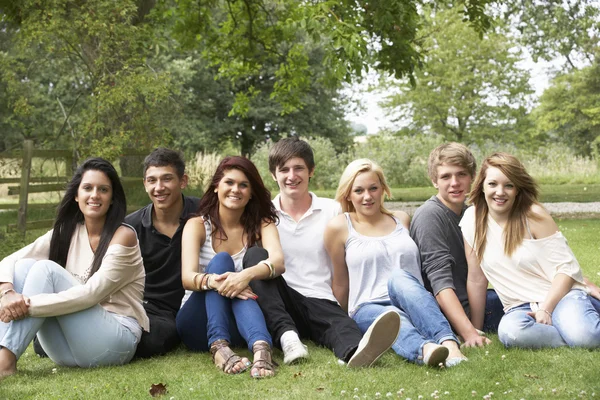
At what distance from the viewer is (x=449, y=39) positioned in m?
31.5

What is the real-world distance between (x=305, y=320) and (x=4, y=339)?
190 centimetres

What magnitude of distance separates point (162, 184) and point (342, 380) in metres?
1.89

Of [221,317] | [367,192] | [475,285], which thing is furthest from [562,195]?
[221,317]

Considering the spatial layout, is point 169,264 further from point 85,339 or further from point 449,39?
point 449,39

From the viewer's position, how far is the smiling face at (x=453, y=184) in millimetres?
4895

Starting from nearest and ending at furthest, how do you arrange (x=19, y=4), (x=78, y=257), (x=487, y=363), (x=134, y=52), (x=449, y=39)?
(x=487, y=363), (x=78, y=257), (x=19, y=4), (x=134, y=52), (x=449, y=39)

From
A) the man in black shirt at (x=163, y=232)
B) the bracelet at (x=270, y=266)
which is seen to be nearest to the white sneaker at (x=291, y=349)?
the bracelet at (x=270, y=266)

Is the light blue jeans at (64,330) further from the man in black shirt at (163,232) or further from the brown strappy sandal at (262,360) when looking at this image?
the brown strappy sandal at (262,360)

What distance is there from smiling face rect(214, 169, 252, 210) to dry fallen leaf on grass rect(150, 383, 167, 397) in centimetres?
133

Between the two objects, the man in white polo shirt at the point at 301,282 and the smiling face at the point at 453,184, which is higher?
the smiling face at the point at 453,184

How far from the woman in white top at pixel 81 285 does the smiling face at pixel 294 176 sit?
45.7 inches

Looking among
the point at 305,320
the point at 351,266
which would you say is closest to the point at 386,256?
the point at 351,266

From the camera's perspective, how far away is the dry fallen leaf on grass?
12.6ft

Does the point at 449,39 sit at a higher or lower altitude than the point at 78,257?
higher
